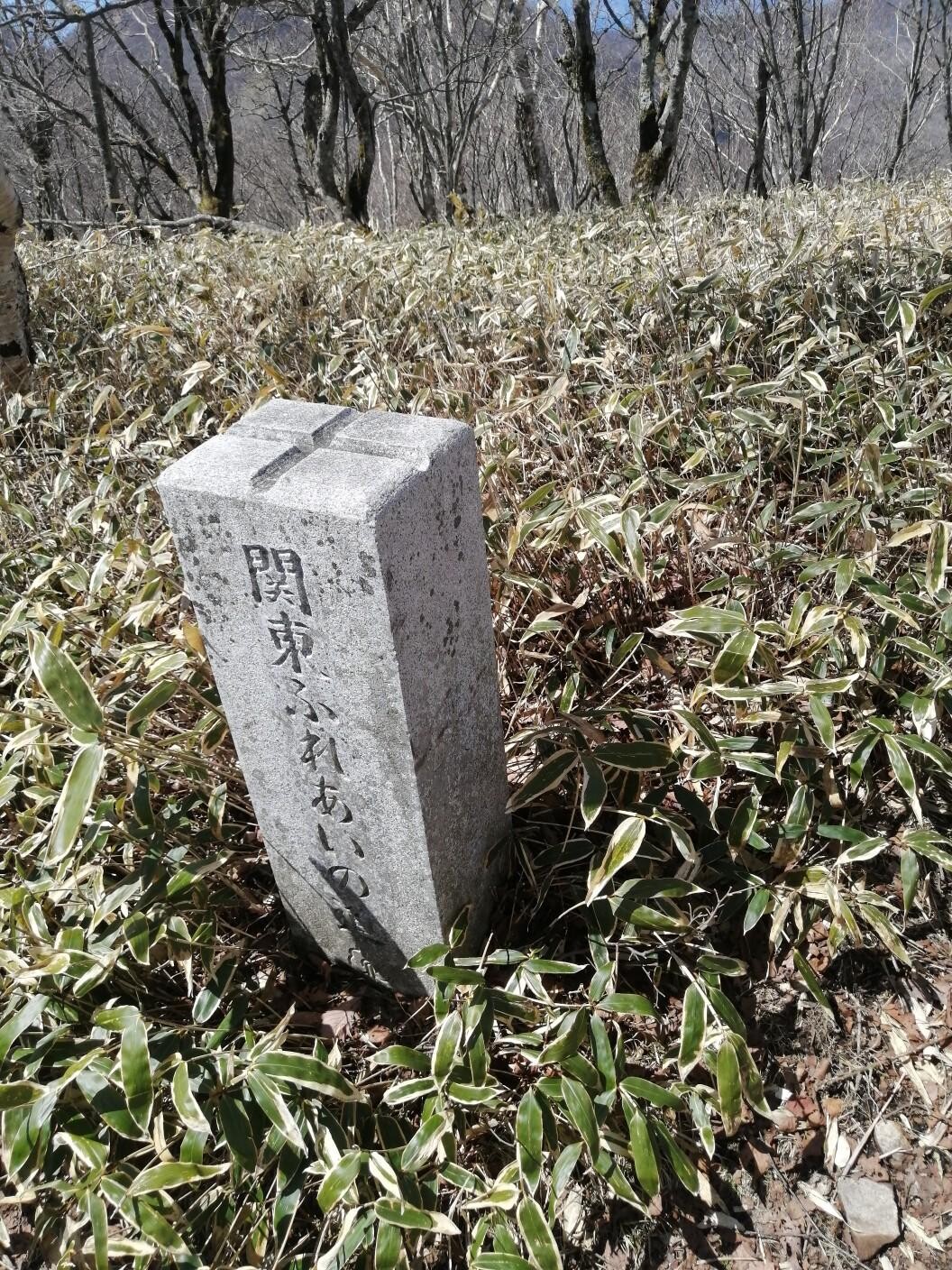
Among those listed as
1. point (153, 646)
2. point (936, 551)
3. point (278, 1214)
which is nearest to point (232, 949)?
point (278, 1214)

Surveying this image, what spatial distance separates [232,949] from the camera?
65.7 inches

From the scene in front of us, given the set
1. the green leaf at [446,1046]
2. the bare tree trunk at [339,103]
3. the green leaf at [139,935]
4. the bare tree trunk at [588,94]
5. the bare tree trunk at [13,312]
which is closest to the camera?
the green leaf at [446,1046]

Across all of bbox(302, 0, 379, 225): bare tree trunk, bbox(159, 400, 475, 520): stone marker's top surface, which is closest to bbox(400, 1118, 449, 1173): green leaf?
bbox(159, 400, 475, 520): stone marker's top surface

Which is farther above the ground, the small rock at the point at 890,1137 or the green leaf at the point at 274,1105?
the green leaf at the point at 274,1105

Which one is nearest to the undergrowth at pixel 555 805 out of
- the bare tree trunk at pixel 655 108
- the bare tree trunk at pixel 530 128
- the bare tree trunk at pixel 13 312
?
the bare tree trunk at pixel 13 312

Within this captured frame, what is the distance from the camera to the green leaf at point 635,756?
1617 millimetres

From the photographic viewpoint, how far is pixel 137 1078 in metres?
1.30

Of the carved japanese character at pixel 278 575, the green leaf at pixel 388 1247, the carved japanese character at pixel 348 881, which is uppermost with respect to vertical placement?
the carved japanese character at pixel 278 575

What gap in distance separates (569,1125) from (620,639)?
1097 mm

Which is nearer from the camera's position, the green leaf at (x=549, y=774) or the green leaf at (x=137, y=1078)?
the green leaf at (x=137, y=1078)

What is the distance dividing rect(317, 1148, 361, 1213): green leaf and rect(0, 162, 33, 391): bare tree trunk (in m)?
3.07

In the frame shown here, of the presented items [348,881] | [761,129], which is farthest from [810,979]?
[761,129]

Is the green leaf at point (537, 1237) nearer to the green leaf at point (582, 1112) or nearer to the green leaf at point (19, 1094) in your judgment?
the green leaf at point (582, 1112)

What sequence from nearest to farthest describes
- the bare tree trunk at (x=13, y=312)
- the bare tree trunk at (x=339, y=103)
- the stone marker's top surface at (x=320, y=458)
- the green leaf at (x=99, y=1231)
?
the stone marker's top surface at (x=320, y=458)
the green leaf at (x=99, y=1231)
the bare tree trunk at (x=13, y=312)
the bare tree trunk at (x=339, y=103)
